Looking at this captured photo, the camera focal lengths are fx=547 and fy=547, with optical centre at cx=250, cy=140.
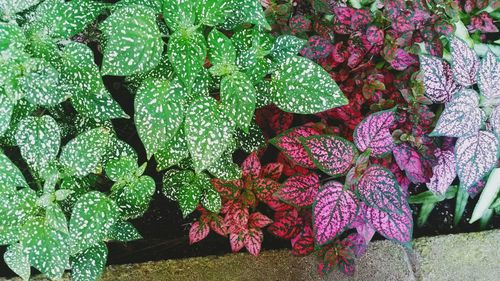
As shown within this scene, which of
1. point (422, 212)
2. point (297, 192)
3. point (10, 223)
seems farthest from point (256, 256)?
point (10, 223)

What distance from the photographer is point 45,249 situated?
124 centimetres

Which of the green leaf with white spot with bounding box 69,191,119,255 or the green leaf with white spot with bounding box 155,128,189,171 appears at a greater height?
the green leaf with white spot with bounding box 155,128,189,171

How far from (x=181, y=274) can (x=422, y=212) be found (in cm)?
83

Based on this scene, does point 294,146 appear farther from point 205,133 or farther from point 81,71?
point 81,71

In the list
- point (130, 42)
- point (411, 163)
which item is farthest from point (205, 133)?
point (411, 163)

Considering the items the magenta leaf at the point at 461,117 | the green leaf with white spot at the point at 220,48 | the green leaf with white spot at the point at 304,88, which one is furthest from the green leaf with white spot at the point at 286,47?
the magenta leaf at the point at 461,117

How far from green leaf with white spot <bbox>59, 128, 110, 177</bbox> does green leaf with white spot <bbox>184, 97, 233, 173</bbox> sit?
221 millimetres

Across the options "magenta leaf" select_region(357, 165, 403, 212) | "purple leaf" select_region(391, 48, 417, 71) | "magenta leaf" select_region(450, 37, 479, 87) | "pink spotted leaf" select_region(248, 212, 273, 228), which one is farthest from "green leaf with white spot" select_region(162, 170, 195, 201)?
"magenta leaf" select_region(450, 37, 479, 87)

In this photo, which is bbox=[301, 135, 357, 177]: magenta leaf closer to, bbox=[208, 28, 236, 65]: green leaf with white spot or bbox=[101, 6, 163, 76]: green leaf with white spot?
bbox=[208, 28, 236, 65]: green leaf with white spot

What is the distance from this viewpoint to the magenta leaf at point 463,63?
4.56 ft

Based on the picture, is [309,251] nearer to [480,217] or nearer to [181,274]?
[181,274]

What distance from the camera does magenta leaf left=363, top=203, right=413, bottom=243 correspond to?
1.35 meters

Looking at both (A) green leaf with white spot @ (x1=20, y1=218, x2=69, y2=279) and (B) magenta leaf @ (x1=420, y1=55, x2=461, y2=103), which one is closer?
(A) green leaf with white spot @ (x1=20, y1=218, x2=69, y2=279)

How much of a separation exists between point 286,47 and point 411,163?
45 cm
